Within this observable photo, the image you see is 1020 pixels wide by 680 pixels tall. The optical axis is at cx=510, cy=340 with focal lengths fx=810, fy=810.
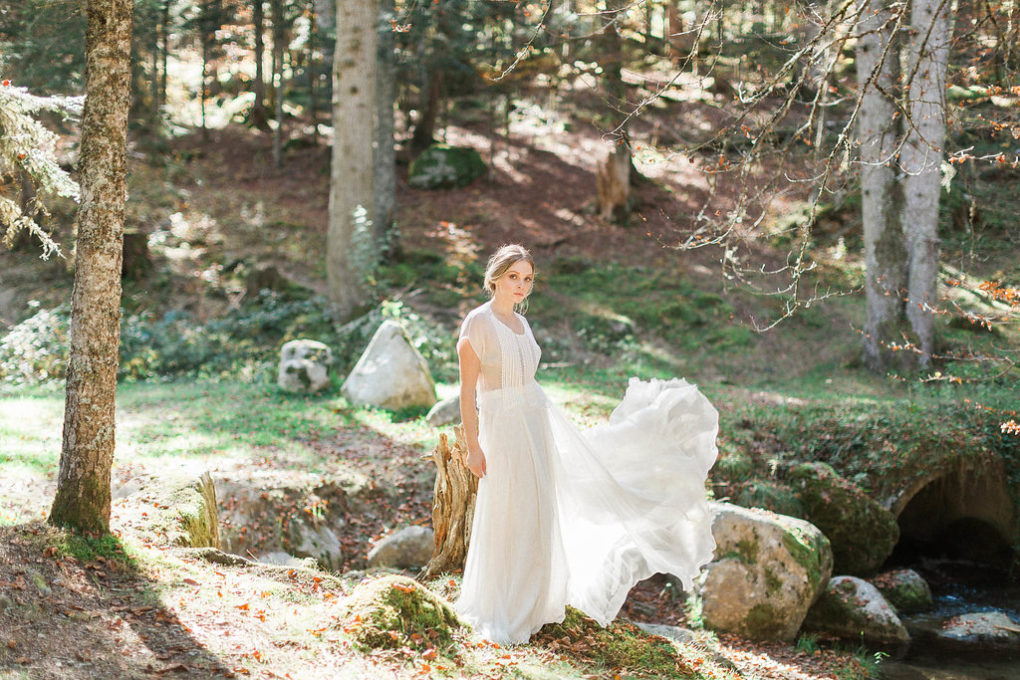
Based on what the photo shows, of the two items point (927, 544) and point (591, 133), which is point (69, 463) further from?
point (591, 133)

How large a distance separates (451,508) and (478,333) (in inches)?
76.9

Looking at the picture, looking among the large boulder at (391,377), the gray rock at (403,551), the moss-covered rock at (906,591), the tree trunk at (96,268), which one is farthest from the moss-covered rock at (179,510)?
the moss-covered rock at (906,591)

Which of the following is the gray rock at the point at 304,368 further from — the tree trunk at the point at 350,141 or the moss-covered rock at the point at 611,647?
the moss-covered rock at the point at 611,647

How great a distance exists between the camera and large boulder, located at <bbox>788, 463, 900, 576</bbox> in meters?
8.98

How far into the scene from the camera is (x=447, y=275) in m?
18.5

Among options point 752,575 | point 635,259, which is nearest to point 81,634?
point 752,575

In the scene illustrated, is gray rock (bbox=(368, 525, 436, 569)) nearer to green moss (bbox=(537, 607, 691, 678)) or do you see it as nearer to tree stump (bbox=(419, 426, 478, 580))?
tree stump (bbox=(419, 426, 478, 580))

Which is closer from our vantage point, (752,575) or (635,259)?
(752,575)

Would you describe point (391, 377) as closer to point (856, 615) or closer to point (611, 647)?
point (611, 647)

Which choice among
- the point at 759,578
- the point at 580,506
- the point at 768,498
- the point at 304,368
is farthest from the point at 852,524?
the point at 304,368

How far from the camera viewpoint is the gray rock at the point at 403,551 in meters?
7.52

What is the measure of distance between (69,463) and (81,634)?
1307 millimetres

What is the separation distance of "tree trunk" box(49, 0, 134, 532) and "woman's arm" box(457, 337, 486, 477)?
215 centimetres

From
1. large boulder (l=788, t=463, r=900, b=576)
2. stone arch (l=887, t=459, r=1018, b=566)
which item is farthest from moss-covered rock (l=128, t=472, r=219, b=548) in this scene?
stone arch (l=887, t=459, r=1018, b=566)
